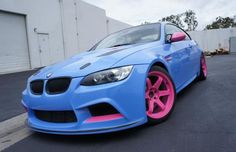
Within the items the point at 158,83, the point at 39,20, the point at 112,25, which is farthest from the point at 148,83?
the point at 112,25

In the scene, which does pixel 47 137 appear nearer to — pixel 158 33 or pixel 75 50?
pixel 158 33

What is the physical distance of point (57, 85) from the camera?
121 inches

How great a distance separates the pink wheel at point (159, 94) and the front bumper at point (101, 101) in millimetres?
321

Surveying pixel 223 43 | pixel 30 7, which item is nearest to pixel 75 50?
pixel 30 7

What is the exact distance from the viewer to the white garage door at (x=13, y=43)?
12977 millimetres

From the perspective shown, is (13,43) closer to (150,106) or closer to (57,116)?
(57,116)

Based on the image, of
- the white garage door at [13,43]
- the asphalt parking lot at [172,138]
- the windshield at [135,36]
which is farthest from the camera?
the white garage door at [13,43]

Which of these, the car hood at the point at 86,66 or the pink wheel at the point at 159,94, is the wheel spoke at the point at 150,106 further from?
the car hood at the point at 86,66

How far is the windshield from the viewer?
4.39 m

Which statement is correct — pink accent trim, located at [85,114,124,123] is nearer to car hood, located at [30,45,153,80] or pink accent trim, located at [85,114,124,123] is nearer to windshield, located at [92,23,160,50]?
car hood, located at [30,45,153,80]

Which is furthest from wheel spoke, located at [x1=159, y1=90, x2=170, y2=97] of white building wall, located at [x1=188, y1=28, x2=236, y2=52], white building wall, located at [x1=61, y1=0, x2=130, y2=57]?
white building wall, located at [x1=188, y1=28, x2=236, y2=52]

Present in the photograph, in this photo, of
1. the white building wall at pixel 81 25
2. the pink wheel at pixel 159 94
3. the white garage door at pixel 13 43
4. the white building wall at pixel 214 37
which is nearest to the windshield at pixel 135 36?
the pink wheel at pixel 159 94

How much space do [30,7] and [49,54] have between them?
2.90 m

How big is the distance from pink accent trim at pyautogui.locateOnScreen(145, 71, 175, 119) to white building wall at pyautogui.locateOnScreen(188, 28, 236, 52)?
2400cm
